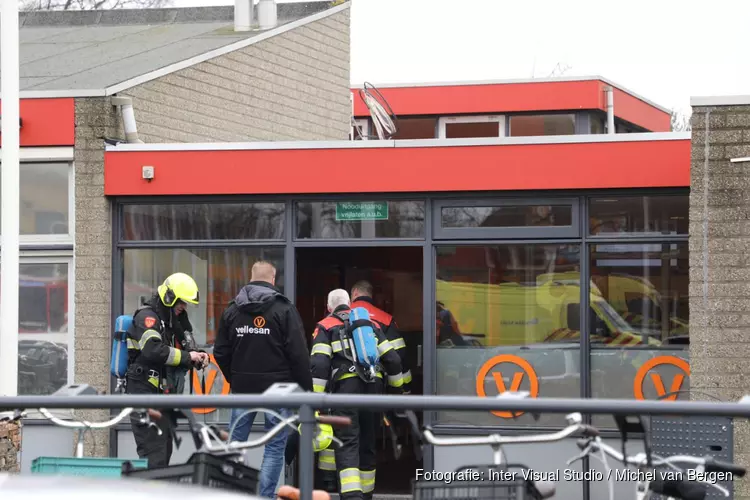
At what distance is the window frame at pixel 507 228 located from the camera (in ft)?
32.7

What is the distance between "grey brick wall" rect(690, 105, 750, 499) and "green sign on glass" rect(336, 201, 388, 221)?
2739 millimetres

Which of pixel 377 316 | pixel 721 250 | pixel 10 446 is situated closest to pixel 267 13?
pixel 377 316

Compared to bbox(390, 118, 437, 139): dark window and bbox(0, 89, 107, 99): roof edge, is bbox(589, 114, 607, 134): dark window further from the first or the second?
bbox(0, 89, 107, 99): roof edge

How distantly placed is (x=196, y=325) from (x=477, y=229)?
290cm

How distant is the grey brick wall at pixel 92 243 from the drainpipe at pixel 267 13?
5.44 metres

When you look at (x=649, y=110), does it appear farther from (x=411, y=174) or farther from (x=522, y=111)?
(x=411, y=174)

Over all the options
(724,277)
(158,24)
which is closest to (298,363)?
(724,277)

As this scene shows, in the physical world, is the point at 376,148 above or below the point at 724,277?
above

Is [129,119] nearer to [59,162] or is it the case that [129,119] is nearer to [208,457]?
[59,162]

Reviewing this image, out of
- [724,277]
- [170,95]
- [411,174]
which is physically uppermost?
[170,95]

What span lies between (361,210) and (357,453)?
2.29 m

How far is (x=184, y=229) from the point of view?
10812mm

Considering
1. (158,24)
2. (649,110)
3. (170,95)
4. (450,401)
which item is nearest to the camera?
(450,401)

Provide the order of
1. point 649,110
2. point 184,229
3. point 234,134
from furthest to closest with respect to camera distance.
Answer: point 649,110 → point 234,134 → point 184,229
